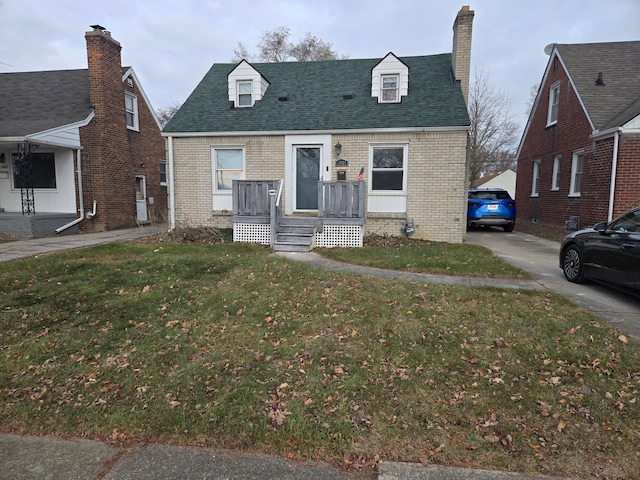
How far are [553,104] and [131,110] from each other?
56.2 feet

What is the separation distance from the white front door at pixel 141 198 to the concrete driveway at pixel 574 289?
46.4ft

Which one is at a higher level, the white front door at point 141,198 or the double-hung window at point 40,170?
the double-hung window at point 40,170

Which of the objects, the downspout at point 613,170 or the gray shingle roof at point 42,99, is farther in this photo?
the gray shingle roof at point 42,99

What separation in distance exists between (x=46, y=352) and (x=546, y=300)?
20.7 ft

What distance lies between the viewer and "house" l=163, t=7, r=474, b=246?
34.1 ft

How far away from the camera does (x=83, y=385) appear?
3.58 metres

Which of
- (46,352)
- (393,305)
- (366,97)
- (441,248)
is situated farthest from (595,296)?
(366,97)

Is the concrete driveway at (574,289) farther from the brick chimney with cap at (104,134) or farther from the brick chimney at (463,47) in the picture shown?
the brick chimney with cap at (104,134)

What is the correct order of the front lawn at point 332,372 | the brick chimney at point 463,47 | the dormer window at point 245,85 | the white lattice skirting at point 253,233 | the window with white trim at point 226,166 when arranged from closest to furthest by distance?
1. the front lawn at point 332,372
2. the white lattice skirting at point 253,233
3. the brick chimney at point 463,47
4. the window with white trim at point 226,166
5. the dormer window at point 245,85

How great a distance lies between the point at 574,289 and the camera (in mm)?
6305

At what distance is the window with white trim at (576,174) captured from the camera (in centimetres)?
1291

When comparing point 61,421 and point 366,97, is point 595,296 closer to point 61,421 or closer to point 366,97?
point 61,421

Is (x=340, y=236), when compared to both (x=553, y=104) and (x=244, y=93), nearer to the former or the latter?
(x=244, y=93)

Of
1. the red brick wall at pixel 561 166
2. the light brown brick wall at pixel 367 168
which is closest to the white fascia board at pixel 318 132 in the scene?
the light brown brick wall at pixel 367 168
